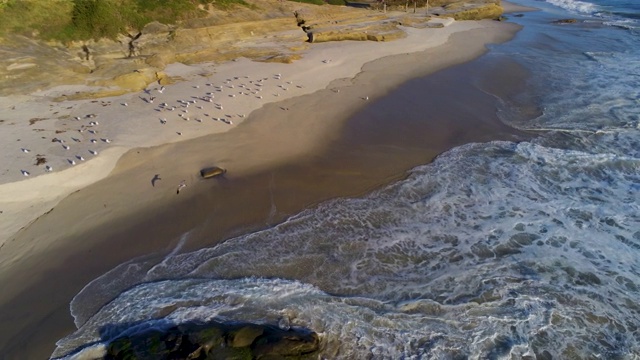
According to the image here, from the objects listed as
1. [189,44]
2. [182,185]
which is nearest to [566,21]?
[189,44]

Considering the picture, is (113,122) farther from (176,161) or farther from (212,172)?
(212,172)

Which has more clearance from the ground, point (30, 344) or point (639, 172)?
point (639, 172)

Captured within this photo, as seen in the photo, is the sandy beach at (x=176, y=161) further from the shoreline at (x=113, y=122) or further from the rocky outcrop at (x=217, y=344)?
the rocky outcrop at (x=217, y=344)

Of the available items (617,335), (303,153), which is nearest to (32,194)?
(303,153)

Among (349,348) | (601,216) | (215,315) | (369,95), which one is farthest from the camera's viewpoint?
(369,95)

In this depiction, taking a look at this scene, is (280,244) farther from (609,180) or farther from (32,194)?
(609,180)

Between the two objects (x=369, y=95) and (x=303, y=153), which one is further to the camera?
(x=369, y=95)

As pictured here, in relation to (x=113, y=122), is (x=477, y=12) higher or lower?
higher
